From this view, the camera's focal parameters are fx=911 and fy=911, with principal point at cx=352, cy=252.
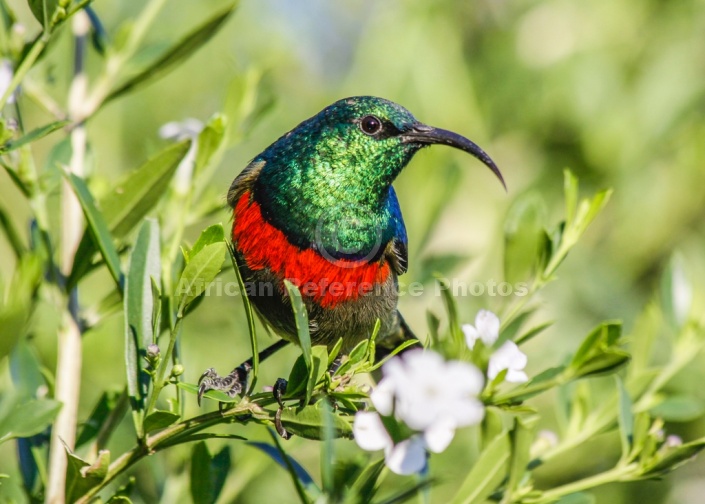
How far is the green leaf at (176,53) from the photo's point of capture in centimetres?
216

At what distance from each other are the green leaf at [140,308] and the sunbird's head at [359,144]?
1095 mm

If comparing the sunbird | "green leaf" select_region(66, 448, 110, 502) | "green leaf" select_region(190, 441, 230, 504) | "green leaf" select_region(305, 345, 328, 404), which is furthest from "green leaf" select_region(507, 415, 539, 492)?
the sunbird

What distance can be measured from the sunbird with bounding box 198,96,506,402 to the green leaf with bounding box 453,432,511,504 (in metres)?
1.01

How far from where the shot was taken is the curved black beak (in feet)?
Answer: 8.88

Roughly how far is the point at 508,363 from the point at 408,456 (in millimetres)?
285

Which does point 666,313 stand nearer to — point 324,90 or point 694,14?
point 324,90

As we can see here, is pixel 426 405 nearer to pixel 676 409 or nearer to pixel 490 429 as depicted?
pixel 490 429

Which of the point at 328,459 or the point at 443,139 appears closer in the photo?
the point at 328,459

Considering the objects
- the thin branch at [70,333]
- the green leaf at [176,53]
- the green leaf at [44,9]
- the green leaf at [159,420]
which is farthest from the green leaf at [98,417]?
the green leaf at [44,9]

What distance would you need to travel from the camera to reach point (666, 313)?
2.41 metres

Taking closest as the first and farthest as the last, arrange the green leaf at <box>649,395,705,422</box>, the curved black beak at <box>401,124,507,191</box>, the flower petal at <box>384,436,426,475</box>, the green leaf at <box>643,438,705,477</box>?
the flower petal at <box>384,436,426,475</box> → the green leaf at <box>643,438,705,477</box> → the green leaf at <box>649,395,705,422</box> → the curved black beak at <box>401,124,507,191</box>

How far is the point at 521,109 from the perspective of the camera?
4332mm

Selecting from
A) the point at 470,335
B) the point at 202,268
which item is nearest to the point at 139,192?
the point at 202,268

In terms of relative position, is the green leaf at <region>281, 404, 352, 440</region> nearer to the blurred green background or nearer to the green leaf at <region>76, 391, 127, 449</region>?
the green leaf at <region>76, 391, 127, 449</region>
